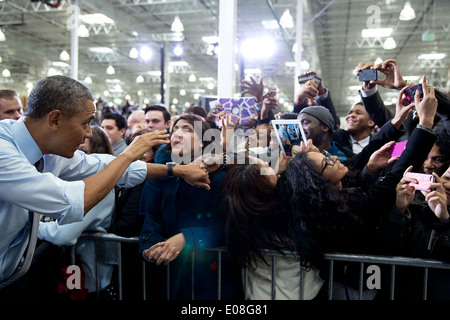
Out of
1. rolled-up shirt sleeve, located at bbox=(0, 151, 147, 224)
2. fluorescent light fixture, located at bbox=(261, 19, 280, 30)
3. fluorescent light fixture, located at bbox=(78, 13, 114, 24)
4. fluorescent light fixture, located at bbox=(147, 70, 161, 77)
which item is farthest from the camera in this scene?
fluorescent light fixture, located at bbox=(147, 70, 161, 77)

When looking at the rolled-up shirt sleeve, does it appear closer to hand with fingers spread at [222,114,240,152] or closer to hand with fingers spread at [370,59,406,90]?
hand with fingers spread at [222,114,240,152]

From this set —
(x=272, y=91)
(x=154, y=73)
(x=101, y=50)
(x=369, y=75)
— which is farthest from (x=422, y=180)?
(x=154, y=73)

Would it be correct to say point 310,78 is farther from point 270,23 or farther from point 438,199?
point 270,23

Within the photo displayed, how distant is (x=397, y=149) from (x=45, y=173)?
1.89 m

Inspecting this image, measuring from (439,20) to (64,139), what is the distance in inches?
501

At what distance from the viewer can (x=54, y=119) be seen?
1.55 m

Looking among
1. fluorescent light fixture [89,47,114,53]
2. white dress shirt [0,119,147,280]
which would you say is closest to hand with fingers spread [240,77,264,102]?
white dress shirt [0,119,147,280]

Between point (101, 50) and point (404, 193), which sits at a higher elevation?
point (101, 50)

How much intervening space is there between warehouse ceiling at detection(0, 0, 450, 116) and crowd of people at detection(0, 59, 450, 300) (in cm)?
377

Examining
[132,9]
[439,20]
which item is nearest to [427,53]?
[439,20]

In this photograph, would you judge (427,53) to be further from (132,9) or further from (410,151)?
(410,151)

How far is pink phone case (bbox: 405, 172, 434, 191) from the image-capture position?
1.67 m

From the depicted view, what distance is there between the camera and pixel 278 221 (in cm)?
186

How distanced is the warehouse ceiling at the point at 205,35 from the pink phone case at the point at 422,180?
4139mm
